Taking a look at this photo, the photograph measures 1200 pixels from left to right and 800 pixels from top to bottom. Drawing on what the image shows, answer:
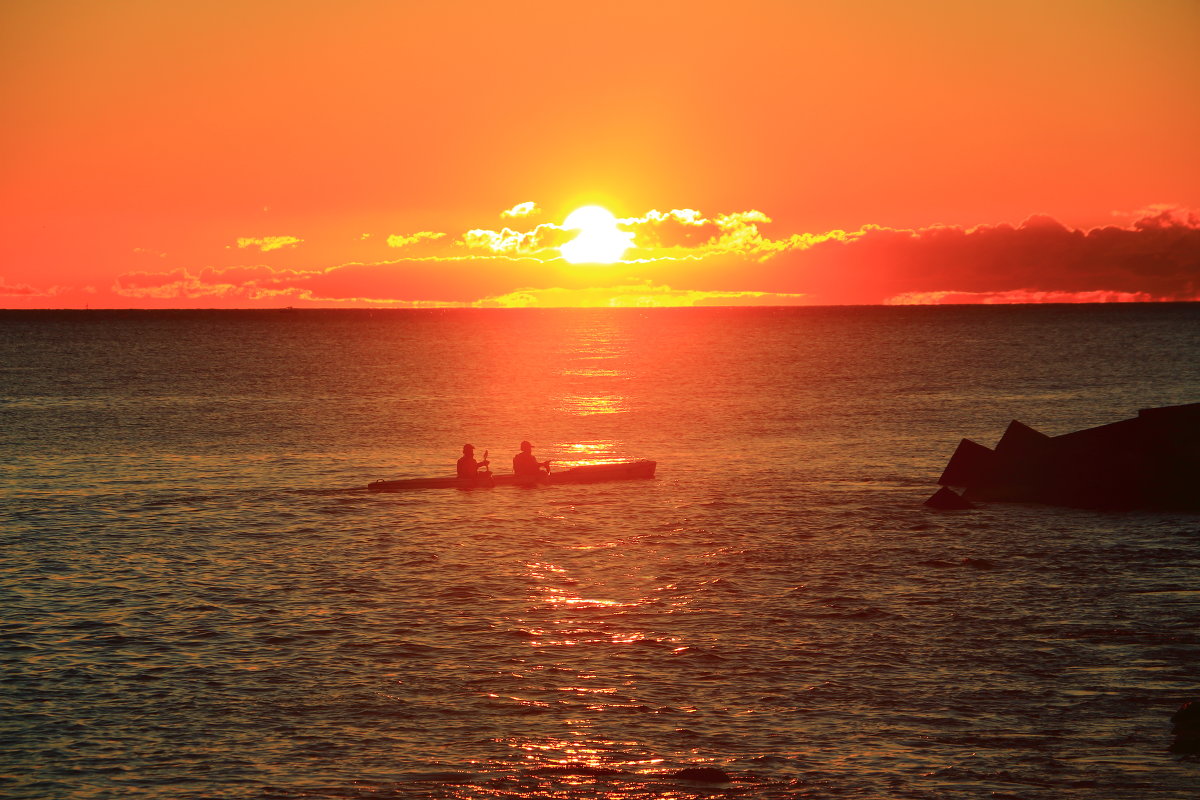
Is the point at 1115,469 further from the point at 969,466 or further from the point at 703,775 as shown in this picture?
the point at 703,775

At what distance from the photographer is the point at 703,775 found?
50.5 feet

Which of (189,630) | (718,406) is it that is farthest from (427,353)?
(189,630)

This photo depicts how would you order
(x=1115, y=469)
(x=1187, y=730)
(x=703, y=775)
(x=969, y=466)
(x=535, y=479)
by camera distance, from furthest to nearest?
(x=535, y=479) < (x=969, y=466) < (x=1115, y=469) < (x=1187, y=730) < (x=703, y=775)

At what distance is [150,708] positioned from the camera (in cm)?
1852

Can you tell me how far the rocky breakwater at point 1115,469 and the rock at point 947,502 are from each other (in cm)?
3

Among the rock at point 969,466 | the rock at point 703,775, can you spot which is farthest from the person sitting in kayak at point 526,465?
the rock at point 703,775

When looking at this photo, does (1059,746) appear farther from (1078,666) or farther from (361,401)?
(361,401)

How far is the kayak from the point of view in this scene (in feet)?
141

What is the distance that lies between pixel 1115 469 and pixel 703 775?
27218 millimetres

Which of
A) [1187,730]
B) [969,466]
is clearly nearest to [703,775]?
[1187,730]

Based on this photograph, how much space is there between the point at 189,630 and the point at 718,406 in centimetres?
6412

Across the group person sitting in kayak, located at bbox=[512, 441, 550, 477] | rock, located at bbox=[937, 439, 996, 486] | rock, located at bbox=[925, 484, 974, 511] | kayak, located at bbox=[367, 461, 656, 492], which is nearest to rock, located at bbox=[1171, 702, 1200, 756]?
rock, located at bbox=[925, 484, 974, 511]

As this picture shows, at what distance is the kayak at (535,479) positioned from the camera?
141ft

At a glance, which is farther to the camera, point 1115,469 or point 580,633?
point 1115,469
